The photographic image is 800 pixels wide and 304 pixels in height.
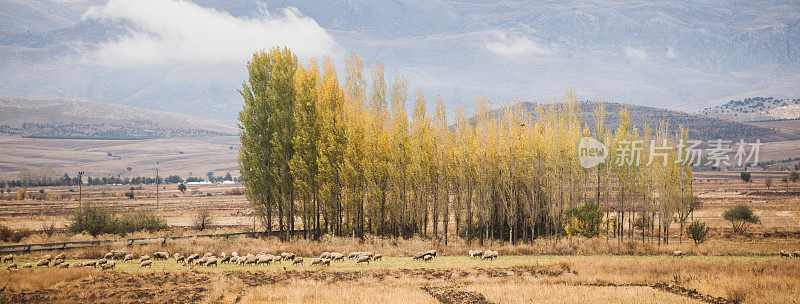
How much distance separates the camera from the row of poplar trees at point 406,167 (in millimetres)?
31984

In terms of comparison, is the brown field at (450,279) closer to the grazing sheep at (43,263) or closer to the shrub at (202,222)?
the grazing sheep at (43,263)

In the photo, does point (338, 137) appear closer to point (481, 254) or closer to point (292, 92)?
point (292, 92)

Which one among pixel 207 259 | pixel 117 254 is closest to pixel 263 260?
pixel 207 259

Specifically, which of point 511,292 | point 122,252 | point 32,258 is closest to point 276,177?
point 122,252

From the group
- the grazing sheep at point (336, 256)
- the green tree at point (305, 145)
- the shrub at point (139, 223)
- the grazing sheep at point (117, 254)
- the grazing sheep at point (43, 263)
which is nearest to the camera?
the grazing sheep at point (43, 263)

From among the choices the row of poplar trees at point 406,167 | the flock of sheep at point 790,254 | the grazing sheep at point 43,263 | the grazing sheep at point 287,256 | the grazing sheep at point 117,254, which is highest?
the row of poplar trees at point 406,167

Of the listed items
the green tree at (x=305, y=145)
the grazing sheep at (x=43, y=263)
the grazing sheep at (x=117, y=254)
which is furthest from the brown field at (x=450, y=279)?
the green tree at (x=305, y=145)

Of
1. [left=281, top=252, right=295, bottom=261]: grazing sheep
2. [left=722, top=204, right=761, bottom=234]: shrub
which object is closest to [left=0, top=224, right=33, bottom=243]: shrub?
[left=281, top=252, right=295, bottom=261]: grazing sheep

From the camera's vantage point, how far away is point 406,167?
32.2 metres

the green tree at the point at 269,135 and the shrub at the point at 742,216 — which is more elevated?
the green tree at the point at 269,135

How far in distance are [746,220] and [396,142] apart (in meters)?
34.4

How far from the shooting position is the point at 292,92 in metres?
33.4

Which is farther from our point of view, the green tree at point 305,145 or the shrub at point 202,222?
the shrub at point 202,222

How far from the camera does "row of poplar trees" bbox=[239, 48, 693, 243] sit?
3198cm
